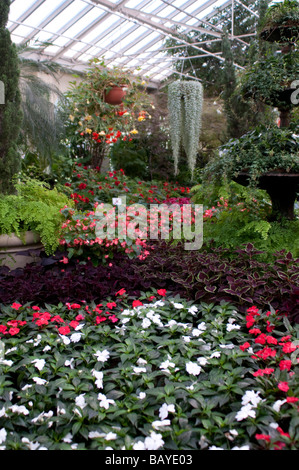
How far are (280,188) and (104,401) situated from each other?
206 centimetres

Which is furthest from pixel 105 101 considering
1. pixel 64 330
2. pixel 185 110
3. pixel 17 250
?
pixel 64 330

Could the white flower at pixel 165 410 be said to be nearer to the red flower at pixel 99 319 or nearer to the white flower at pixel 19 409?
the white flower at pixel 19 409

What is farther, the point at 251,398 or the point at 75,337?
the point at 75,337

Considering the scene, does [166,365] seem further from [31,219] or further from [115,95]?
[115,95]

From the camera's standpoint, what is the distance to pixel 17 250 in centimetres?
295

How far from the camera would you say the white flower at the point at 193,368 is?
4.81 feet

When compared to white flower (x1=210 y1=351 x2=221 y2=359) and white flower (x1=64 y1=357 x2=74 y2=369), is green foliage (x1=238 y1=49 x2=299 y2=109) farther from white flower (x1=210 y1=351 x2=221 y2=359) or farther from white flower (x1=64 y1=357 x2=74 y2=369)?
white flower (x1=64 y1=357 x2=74 y2=369)

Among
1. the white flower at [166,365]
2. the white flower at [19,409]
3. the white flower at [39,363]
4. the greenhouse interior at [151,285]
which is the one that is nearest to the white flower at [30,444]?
the greenhouse interior at [151,285]

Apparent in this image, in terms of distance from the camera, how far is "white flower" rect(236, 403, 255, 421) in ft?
4.02

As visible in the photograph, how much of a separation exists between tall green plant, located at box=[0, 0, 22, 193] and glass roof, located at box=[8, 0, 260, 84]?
10.7ft

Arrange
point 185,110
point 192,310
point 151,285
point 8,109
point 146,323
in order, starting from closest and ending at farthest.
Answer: point 146,323 < point 192,310 < point 151,285 < point 8,109 < point 185,110

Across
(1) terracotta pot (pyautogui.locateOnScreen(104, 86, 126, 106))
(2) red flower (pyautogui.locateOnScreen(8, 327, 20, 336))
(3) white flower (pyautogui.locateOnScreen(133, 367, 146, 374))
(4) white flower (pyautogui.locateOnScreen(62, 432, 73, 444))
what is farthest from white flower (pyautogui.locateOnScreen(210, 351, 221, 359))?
(1) terracotta pot (pyautogui.locateOnScreen(104, 86, 126, 106))
